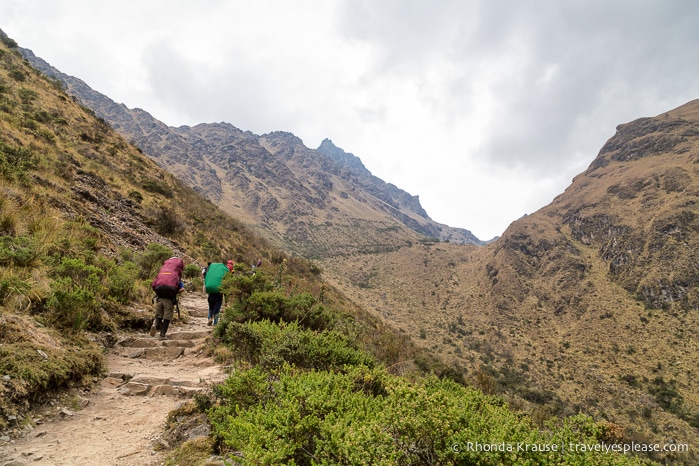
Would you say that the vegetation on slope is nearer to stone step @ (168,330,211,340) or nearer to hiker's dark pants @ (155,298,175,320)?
hiker's dark pants @ (155,298,175,320)

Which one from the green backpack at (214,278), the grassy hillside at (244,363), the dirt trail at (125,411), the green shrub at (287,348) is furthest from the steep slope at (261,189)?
the green shrub at (287,348)

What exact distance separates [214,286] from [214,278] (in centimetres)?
21

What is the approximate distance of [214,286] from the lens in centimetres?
789

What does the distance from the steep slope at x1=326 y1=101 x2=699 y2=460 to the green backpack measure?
8709mm

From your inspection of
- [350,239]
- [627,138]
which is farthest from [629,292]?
[350,239]

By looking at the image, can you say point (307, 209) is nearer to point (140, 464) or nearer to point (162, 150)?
point (162, 150)

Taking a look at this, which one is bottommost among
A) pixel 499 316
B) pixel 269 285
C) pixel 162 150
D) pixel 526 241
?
pixel 499 316

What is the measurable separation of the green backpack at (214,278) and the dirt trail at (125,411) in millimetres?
1319

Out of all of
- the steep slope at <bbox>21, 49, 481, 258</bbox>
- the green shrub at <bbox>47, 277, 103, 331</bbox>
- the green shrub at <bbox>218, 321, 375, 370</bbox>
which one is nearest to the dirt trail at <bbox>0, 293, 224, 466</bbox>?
the green shrub at <bbox>218, 321, 375, 370</bbox>

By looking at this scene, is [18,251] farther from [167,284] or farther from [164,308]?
[164,308]

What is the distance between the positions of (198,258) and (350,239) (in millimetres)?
87541

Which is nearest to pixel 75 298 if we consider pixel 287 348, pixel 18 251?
pixel 18 251

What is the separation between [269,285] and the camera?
7.96m

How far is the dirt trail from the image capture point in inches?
124
